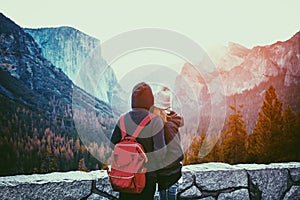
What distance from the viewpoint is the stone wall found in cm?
274

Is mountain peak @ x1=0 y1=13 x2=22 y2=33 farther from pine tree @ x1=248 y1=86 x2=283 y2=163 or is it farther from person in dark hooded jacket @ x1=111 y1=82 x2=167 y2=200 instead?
pine tree @ x1=248 y1=86 x2=283 y2=163

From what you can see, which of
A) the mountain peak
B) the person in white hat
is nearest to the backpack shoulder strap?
the person in white hat

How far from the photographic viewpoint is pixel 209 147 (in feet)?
12.3

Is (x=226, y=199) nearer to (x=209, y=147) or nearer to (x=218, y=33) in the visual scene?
(x=209, y=147)

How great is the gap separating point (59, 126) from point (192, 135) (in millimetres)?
1322

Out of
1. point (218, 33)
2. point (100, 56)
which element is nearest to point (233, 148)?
point (218, 33)

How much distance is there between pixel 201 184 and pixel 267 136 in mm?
1079

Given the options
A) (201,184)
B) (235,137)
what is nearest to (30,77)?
(201,184)

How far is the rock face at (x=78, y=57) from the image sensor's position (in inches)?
129

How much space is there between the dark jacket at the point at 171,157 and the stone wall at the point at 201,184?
2.67 feet

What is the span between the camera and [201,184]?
3.21 m

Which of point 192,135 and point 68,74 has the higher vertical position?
point 68,74

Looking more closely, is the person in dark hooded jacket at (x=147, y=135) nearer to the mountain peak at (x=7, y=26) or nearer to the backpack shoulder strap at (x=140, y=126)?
the backpack shoulder strap at (x=140, y=126)

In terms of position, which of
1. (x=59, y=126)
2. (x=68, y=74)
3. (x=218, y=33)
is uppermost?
(x=218, y=33)
